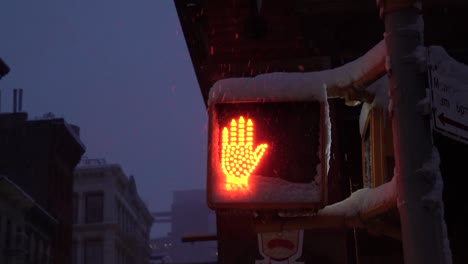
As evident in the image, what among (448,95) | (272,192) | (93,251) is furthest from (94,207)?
(448,95)

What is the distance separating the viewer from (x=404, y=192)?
369 centimetres

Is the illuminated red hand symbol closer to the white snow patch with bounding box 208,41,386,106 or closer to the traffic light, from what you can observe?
the traffic light

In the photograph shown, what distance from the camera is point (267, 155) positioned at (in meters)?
A: 4.00

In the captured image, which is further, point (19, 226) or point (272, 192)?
point (19, 226)

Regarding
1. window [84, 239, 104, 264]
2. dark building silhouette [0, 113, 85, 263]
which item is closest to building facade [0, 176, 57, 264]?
dark building silhouette [0, 113, 85, 263]

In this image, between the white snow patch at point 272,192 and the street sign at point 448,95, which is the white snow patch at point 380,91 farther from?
the white snow patch at point 272,192

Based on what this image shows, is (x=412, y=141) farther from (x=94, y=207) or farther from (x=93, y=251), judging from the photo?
(x=94, y=207)

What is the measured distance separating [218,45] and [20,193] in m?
39.0

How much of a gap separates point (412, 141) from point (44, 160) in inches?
2034

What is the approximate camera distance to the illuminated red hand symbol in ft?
12.9

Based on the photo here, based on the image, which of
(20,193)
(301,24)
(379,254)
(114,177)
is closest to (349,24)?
(301,24)

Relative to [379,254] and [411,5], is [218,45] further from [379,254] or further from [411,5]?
[411,5]

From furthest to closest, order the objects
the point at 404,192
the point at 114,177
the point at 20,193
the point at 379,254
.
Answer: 1. the point at 114,177
2. the point at 20,193
3. the point at 379,254
4. the point at 404,192

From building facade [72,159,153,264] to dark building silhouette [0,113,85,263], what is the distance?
17068 mm
